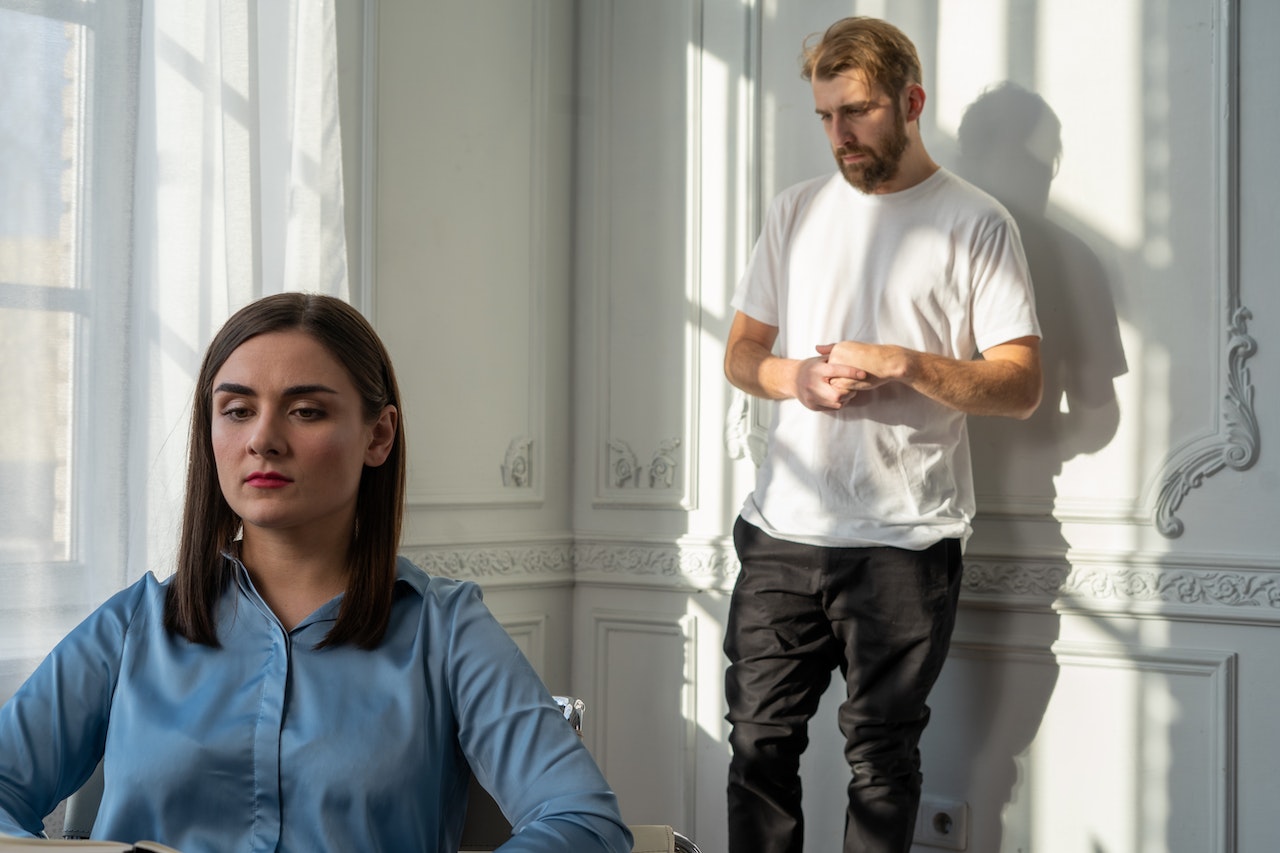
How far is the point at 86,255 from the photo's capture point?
2197 millimetres

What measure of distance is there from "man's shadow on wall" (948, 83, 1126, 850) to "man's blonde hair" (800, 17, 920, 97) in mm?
359

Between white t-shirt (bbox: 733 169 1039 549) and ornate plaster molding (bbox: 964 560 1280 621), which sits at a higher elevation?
white t-shirt (bbox: 733 169 1039 549)

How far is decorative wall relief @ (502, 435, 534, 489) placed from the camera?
3270 mm

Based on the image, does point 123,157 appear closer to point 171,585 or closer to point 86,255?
point 86,255

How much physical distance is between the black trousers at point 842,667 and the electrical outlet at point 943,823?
349 mm

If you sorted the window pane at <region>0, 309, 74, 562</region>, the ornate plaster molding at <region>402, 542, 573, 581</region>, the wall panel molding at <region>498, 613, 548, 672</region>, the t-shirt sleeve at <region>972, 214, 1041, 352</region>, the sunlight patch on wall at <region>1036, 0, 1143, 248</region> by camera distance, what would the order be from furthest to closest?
1. the wall panel molding at <region>498, 613, 548, 672</region>
2. the ornate plaster molding at <region>402, 542, 573, 581</region>
3. the sunlight patch on wall at <region>1036, 0, 1143, 248</region>
4. the t-shirt sleeve at <region>972, 214, 1041, 352</region>
5. the window pane at <region>0, 309, 74, 562</region>

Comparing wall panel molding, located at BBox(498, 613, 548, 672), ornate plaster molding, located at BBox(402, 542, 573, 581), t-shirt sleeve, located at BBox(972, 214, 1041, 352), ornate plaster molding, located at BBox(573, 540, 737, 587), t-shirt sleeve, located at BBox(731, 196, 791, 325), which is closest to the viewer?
t-shirt sleeve, located at BBox(972, 214, 1041, 352)

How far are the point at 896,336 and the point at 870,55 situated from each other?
0.57m

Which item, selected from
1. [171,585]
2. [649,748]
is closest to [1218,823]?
[649,748]

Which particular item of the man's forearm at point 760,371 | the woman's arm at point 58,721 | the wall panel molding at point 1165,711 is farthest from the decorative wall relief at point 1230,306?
the woman's arm at point 58,721

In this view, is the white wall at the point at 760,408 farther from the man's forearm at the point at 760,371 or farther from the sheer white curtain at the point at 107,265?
the sheer white curtain at the point at 107,265

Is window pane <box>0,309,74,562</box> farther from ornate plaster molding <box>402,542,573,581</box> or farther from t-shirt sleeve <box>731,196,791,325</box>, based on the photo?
t-shirt sleeve <box>731,196,791,325</box>

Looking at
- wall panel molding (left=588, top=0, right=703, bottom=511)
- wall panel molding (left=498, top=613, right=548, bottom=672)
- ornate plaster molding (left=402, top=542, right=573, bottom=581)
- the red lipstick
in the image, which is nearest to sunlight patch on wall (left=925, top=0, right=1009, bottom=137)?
wall panel molding (left=588, top=0, right=703, bottom=511)

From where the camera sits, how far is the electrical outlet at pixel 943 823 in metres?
2.78
